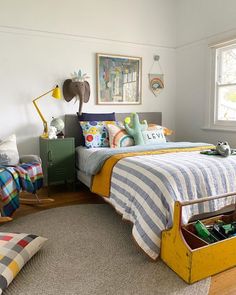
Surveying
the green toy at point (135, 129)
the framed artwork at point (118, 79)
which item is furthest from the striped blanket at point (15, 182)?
the framed artwork at point (118, 79)

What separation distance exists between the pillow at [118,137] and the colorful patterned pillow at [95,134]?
114 mm

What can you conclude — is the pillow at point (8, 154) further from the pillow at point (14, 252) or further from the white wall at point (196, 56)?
the white wall at point (196, 56)

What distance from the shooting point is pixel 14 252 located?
168 cm

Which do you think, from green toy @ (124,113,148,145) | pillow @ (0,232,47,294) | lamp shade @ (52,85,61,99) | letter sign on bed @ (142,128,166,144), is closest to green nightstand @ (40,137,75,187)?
lamp shade @ (52,85,61,99)

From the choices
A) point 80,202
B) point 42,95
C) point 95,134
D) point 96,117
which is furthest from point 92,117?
point 80,202

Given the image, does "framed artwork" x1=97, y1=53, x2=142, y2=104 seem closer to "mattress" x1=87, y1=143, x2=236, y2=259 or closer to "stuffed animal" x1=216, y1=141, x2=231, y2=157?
"mattress" x1=87, y1=143, x2=236, y2=259

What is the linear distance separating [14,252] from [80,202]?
133 centimetres

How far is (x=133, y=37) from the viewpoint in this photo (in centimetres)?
394

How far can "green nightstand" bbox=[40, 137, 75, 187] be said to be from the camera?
10.1ft

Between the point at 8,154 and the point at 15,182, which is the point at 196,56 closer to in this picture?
the point at 8,154

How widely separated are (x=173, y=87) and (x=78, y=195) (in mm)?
2523

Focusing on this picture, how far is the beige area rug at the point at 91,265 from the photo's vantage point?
1.52 meters

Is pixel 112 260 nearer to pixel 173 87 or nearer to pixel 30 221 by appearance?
pixel 30 221

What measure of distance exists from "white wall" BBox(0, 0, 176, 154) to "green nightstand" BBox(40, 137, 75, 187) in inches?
18.7
